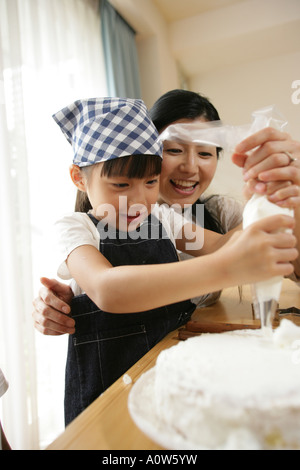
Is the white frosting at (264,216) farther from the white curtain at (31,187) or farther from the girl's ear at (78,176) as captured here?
the white curtain at (31,187)

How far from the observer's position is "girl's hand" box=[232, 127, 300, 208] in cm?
53

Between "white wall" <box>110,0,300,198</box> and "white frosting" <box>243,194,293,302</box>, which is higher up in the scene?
"white wall" <box>110,0,300,198</box>

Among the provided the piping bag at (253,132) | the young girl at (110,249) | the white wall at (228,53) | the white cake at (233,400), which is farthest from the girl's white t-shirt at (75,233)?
the white wall at (228,53)

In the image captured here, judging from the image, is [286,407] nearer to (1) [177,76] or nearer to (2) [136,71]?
(2) [136,71]

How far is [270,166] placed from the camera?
0.58 metres

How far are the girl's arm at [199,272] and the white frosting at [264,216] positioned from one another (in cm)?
3

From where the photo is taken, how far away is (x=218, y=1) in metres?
2.87

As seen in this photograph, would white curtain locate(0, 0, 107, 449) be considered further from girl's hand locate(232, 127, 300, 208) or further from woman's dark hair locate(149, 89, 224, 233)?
girl's hand locate(232, 127, 300, 208)

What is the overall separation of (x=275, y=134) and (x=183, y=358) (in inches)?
16.4

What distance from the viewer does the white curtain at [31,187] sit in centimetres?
131

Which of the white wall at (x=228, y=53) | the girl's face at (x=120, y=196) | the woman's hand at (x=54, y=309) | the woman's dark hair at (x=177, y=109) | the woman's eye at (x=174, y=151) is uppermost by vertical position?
the white wall at (x=228, y=53)

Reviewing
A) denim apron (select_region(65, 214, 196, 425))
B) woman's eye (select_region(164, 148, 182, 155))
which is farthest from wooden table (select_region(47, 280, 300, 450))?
woman's eye (select_region(164, 148, 182, 155))

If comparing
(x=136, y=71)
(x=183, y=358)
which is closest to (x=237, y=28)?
(x=136, y=71)

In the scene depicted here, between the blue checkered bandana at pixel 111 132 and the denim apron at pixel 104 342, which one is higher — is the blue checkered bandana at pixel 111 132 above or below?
above
